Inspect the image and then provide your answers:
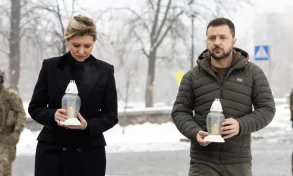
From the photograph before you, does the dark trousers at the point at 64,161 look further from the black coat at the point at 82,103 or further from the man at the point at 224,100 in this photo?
the man at the point at 224,100

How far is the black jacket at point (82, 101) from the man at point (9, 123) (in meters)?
3.26

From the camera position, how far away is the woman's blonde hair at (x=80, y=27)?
10.8 feet

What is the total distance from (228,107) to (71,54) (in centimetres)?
107

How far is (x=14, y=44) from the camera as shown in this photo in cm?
2297

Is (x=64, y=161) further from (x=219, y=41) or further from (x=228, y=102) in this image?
Result: (x=219, y=41)

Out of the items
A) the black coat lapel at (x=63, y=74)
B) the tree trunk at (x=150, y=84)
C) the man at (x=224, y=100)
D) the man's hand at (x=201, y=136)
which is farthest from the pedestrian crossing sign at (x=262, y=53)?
the black coat lapel at (x=63, y=74)

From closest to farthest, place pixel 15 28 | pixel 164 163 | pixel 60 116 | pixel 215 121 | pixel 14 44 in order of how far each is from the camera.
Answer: pixel 60 116, pixel 215 121, pixel 164 163, pixel 15 28, pixel 14 44

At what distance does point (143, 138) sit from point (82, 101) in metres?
14.3

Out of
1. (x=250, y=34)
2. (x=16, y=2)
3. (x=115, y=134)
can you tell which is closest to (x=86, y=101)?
(x=115, y=134)

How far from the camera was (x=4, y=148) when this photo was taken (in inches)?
261

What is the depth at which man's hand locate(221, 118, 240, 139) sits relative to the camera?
3.29 meters

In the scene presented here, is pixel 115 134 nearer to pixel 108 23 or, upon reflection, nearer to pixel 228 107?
pixel 108 23

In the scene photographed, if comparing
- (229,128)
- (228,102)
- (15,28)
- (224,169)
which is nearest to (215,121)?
(229,128)

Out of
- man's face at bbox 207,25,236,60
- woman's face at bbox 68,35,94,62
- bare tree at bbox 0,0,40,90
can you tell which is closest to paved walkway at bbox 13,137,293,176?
man's face at bbox 207,25,236,60
